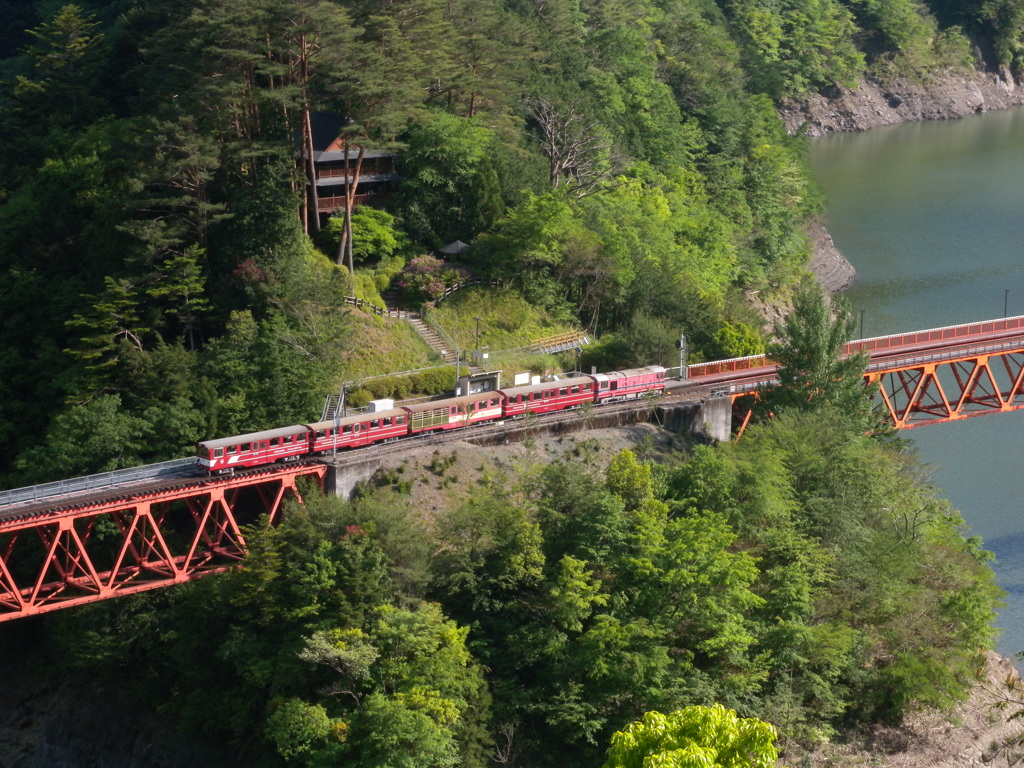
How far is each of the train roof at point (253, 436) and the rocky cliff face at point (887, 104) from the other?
125m

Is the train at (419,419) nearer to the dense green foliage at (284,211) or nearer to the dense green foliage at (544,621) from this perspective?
the dense green foliage at (544,621)

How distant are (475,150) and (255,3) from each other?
15.9 meters

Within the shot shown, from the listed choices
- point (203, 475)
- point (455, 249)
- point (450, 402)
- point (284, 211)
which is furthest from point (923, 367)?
point (203, 475)

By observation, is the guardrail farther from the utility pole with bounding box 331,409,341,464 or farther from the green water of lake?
the green water of lake

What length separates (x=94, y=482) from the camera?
192 feet

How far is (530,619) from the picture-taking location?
57906 millimetres

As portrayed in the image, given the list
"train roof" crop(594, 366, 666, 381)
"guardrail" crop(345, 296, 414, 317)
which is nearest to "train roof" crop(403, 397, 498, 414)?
"train roof" crop(594, 366, 666, 381)

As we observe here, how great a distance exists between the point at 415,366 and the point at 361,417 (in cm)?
1036

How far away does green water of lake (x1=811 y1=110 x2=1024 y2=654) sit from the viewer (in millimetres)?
80062

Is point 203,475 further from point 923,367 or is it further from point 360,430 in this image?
point 923,367

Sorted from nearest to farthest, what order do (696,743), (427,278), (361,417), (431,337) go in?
(696,743), (361,417), (431,337), (427,278)

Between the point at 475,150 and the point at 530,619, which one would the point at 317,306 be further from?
the point at 530,619

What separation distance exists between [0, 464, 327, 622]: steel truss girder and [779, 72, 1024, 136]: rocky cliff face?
417 feet

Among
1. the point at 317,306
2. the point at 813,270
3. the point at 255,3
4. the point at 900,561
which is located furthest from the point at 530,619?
the point at 813,270
